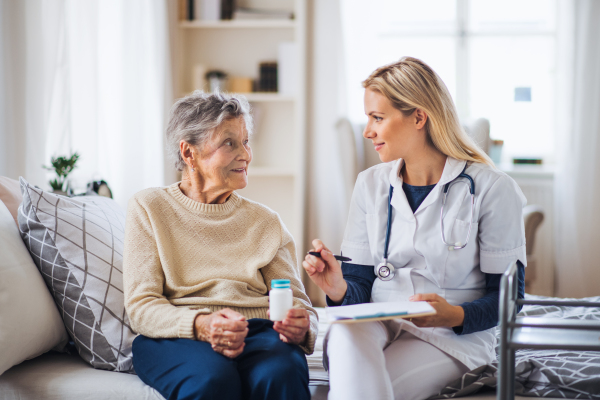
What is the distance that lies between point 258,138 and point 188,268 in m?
2.49

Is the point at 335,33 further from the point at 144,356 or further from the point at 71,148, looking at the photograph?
the point at 144,356

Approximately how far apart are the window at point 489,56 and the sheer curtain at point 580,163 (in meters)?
0.27

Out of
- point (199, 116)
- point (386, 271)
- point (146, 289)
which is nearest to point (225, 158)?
point (199, 116)

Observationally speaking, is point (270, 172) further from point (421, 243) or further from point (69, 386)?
point (69, 386)

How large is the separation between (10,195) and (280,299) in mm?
843

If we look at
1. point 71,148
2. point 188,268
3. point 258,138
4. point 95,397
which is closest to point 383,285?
point 188,268

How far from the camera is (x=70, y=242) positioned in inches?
55.8

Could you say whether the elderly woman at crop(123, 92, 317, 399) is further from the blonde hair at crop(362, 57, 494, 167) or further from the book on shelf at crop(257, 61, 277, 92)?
the book on shelf at crop(257, 61, 277, 92)

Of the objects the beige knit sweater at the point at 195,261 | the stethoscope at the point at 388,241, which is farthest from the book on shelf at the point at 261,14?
the stethoscope at the point at 388,241

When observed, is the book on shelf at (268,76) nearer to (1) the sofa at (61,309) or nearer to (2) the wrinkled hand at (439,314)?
(1) the sofa at (61,309)

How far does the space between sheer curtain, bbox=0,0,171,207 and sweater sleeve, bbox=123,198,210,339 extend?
983 millimetres

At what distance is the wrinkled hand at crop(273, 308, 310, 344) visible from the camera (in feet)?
4.19

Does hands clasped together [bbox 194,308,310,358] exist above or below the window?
below

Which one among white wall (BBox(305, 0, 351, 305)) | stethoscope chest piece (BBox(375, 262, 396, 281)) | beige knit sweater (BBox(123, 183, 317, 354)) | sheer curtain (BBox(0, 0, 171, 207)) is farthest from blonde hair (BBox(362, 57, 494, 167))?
white wall (BBox(305, 0, 351, 305))
